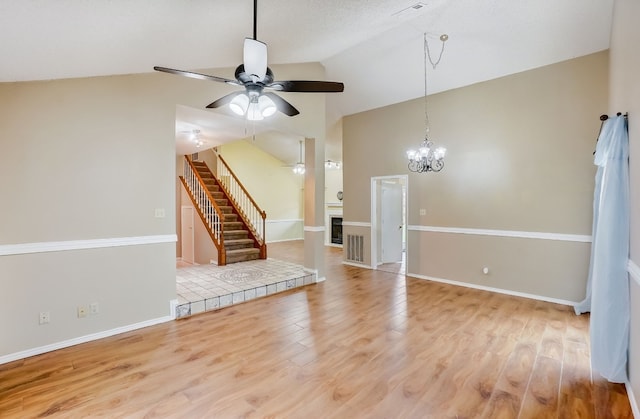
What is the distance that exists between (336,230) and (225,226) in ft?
13.5

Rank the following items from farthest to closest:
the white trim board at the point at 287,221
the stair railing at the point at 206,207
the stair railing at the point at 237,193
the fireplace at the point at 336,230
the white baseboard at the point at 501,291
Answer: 1. the white trim board at the point at 287,221
2. the fireplace at the point at 336,230
3. the stair railing at the point at 237,193
4. the stair railing at the point at 206,207
5. the white baseboard at the point at 501,291

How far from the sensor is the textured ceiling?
6.41 feet

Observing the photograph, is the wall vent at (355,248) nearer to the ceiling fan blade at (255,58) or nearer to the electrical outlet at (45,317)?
the ceiling fan blade at (255,58)

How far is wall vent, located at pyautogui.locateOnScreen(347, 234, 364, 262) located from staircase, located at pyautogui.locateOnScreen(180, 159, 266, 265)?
77.0 inches

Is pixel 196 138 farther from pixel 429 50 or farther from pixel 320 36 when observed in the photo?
pixel 429 50

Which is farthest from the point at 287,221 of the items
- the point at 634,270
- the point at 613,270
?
the point at 634,270

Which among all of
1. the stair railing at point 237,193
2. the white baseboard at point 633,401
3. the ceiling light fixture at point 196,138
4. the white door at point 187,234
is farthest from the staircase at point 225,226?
the white baseboard at point 633,401

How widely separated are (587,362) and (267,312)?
10.9 feet

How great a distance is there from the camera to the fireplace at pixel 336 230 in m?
9.75

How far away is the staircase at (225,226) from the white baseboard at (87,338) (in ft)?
8.05

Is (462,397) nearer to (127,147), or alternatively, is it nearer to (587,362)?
(587,362)

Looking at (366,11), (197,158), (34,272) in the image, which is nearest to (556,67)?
(366,11)

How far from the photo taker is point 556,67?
413cm

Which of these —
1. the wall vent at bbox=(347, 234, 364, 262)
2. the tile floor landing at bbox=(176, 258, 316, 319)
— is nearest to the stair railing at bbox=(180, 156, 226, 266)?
Result: the tile floor landing at bbox=(176, 258, 316, 319)
